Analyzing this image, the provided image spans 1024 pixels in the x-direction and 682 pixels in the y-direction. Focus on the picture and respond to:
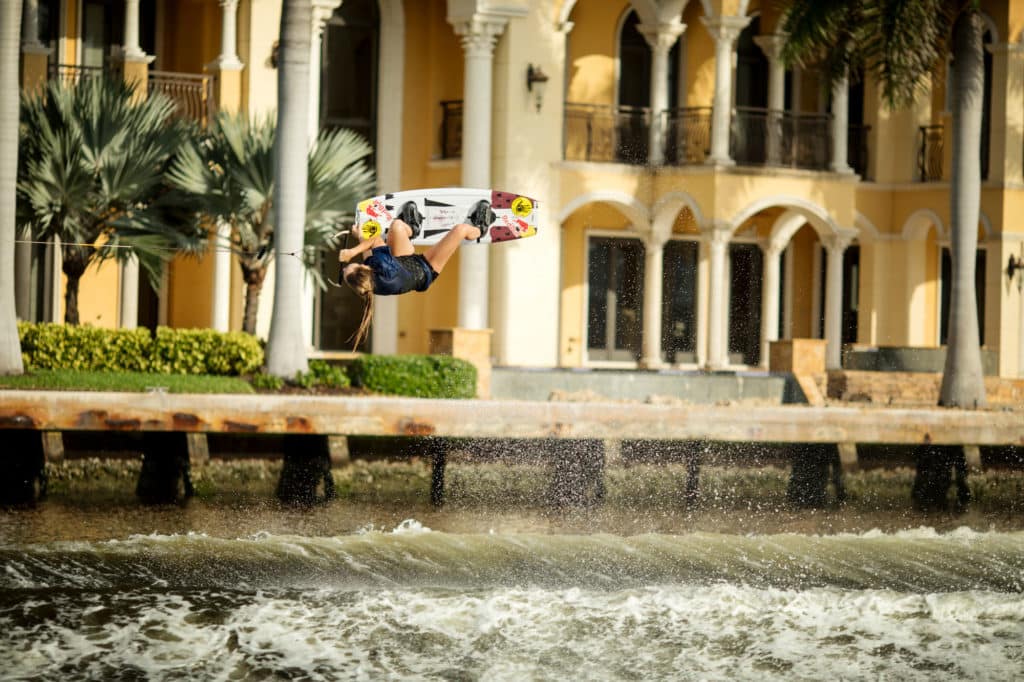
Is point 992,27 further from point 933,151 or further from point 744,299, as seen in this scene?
point 744,299

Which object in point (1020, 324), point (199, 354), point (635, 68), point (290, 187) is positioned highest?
point (635, 68)

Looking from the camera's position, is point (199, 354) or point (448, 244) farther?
point (199, 354)

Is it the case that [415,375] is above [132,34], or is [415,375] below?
below

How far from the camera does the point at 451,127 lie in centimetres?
3173

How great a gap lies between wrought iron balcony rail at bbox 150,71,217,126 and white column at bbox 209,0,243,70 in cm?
37

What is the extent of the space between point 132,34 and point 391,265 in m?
14.9

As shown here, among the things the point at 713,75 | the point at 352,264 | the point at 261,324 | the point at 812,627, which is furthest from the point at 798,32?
the point at 352,264

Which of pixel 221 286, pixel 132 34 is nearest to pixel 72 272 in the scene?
pixel 221 286

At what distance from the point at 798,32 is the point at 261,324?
992 cm

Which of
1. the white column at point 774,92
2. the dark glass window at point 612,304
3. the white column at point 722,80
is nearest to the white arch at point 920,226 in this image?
the white column at point 774,92

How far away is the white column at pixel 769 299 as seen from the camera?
107ft

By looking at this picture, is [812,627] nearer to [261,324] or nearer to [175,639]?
[175,639]

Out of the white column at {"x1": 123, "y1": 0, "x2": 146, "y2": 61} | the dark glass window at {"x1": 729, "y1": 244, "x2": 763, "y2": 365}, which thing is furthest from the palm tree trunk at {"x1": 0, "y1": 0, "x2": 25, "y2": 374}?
the dark glass window at {"x1": 729, "y1": 244, "x2": 763, "y2": 365}

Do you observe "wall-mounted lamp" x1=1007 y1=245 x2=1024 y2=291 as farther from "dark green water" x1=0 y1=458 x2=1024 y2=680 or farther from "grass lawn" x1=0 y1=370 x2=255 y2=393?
"grass lawn" x1=0 y1=370 x2=255 y2=393
